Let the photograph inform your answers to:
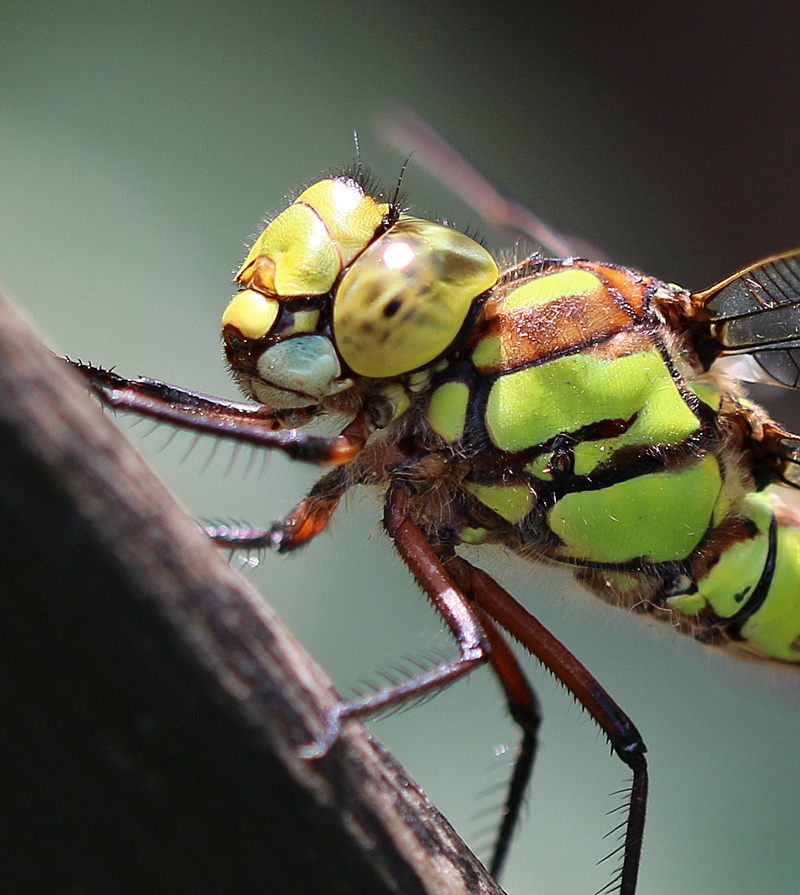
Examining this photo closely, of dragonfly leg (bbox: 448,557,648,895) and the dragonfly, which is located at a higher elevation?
the dragonfly

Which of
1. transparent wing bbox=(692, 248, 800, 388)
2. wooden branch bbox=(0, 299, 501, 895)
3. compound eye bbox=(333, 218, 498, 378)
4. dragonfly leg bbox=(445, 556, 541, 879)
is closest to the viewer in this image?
wooden branch bbox=(0, 299, 501, 895)

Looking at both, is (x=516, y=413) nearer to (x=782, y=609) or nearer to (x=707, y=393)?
(x=707, y=393)

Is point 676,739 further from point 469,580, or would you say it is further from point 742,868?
point 469,580

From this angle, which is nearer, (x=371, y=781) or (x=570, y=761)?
(x=371, y=781)

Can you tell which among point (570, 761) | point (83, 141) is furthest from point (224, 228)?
point (570, 761)

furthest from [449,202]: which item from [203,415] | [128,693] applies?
[128,693]

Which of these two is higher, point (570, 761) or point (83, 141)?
point (83, 141)

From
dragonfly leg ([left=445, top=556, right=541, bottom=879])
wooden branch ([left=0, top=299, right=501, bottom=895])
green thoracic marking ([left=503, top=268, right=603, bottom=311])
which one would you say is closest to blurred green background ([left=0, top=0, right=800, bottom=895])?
dragonfly leg ([left=445, top=556, right=541, bottom=879])

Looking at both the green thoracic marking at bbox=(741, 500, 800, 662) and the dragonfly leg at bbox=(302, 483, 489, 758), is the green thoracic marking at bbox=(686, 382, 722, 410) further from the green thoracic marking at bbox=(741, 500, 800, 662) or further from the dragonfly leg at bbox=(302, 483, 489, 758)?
the dragonfly leg at bbox=(302, 483, 489, 758)
